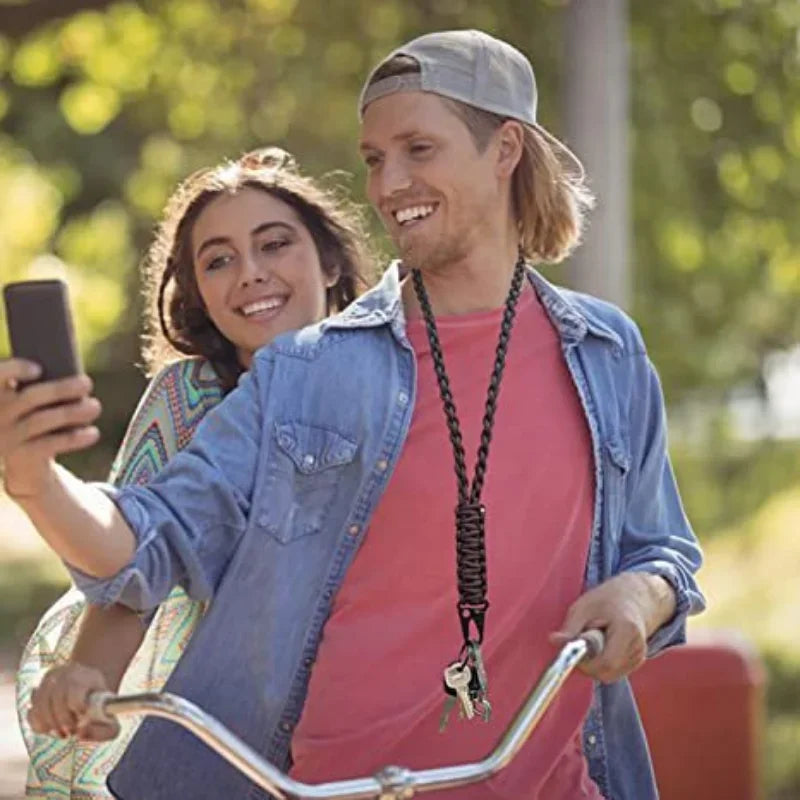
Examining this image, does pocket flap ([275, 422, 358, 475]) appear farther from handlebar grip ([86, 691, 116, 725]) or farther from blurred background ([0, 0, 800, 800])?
blurred background ([0, 0, 800, 800])

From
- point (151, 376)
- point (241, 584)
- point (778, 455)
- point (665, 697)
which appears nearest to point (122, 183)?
point (778, 455)

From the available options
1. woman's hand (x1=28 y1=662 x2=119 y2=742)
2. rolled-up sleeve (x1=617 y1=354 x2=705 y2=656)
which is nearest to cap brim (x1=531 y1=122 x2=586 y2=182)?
rolled-up sleeve (x1=617 y1=354 x2=705 y2=656)

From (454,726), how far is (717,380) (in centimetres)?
1256

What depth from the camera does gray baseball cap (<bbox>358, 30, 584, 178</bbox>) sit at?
3857 millimetres

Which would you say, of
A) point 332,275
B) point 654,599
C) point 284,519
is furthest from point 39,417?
point 332,275

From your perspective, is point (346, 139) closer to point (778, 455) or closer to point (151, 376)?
point (778, 455)

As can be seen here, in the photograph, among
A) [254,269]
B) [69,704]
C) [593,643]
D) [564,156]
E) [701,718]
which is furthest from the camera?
[701,718]

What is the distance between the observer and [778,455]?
18469mm

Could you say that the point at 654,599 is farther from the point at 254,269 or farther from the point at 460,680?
the point at 254,269

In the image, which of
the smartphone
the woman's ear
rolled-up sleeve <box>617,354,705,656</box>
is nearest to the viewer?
the smartphone

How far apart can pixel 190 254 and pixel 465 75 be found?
108cm

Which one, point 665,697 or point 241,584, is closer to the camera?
point 241,584

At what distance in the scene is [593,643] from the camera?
11.5 ft

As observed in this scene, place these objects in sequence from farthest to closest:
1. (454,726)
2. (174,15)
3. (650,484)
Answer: (174,15) < (650,484) < (454,726)
